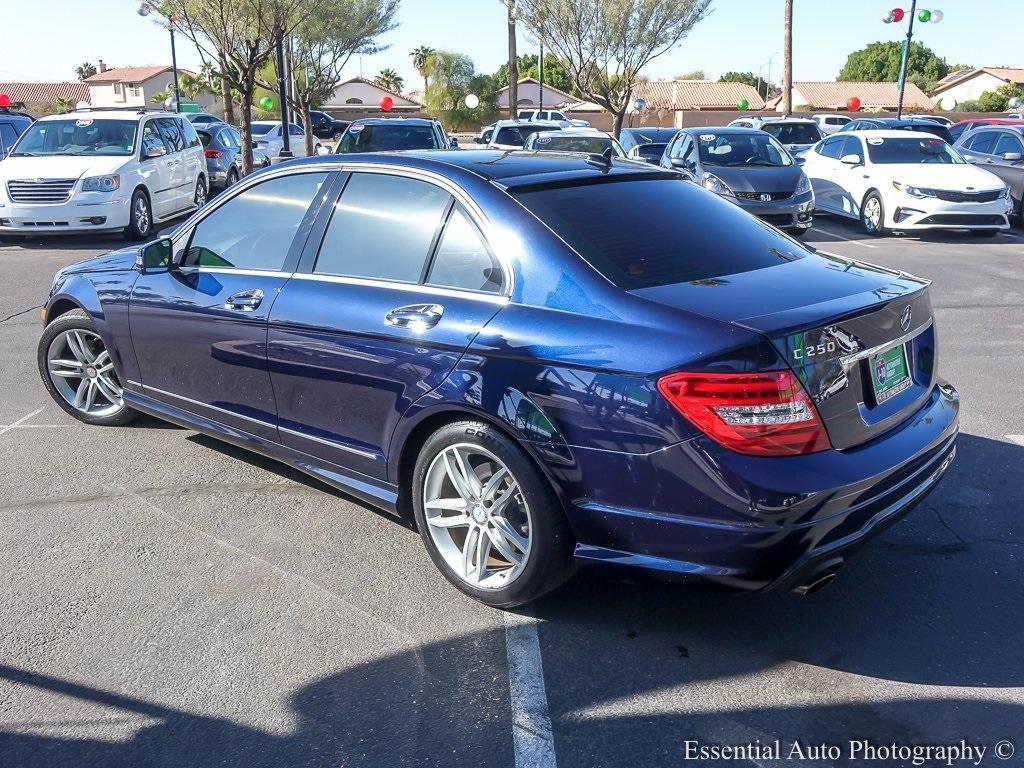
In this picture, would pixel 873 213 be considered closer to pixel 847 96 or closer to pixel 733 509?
pixel 733 509

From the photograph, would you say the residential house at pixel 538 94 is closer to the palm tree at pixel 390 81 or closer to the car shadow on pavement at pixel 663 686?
the palm tree at pixel 390 81

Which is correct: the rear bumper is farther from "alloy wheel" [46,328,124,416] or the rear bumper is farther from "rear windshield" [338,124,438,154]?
"rear windshield" [338,124,438,154]

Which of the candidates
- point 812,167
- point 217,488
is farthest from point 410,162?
point 812,167

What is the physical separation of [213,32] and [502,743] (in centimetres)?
2002

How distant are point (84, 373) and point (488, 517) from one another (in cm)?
333

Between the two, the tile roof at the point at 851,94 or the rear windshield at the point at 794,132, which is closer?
the rear windshield at the point at 794,132

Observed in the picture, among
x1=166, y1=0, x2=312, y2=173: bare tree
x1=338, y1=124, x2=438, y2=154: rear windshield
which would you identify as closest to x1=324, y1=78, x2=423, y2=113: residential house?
x1=166, y1=0, x2=312, y2=173: bare tree

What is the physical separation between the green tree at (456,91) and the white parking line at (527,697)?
5826cm

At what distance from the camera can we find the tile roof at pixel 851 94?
75.1 meters

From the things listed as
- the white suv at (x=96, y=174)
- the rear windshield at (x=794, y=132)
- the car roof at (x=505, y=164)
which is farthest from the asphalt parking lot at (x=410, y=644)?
the rear windshield at (x=794, y=132)

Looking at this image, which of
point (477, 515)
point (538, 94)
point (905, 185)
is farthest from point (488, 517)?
point (538, 94)

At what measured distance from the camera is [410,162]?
420 centimetres

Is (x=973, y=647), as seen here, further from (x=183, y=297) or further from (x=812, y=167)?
(x=812, y=167)

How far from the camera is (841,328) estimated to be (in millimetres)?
3291
